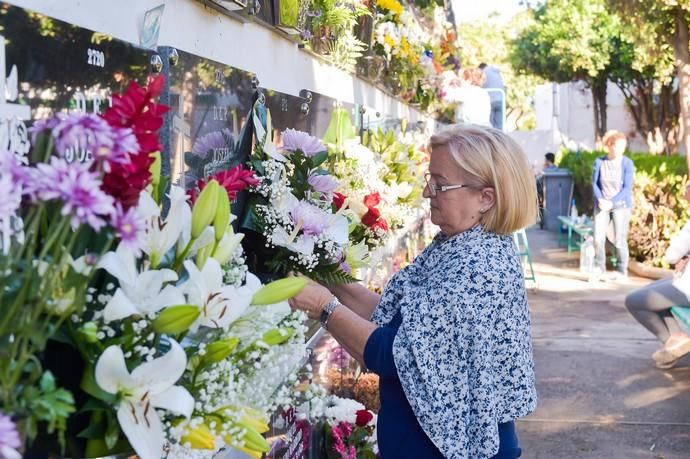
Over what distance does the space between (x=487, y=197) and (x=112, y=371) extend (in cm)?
184

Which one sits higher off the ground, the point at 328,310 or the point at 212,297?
the point at 212,297

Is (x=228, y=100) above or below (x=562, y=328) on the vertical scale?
above

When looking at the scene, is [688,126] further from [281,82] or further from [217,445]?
[217,445]

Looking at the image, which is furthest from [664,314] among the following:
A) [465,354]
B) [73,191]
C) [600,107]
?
[600,107]

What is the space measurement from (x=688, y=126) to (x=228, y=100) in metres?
11.8

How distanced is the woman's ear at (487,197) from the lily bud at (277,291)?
1.41 meters

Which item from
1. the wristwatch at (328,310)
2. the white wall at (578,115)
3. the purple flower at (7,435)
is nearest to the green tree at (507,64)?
the white wall at (578,115)

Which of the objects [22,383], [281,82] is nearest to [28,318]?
[22,383]

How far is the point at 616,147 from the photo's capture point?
12.9m

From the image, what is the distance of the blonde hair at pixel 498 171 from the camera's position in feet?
9.82

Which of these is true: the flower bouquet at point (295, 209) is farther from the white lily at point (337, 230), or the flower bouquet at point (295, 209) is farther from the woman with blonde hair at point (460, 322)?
the woman with blonde hair at point (460, 322)

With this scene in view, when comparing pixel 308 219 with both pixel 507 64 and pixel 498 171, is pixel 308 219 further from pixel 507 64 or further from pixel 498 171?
pixel 507 64

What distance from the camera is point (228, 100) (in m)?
2.84

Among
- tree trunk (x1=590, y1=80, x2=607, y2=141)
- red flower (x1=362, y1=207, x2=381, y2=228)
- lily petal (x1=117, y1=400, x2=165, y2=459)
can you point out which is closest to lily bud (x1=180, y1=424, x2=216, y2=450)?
lily petal (x1=117, y1=400, x2=165, y2=459)
